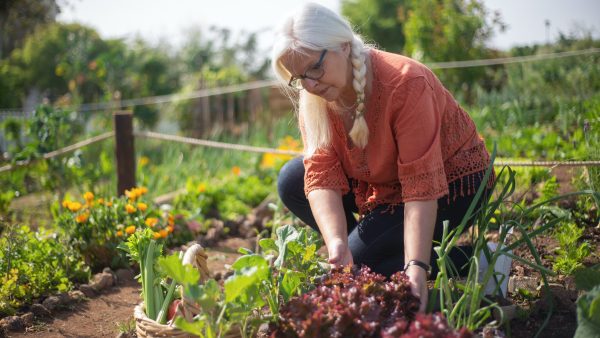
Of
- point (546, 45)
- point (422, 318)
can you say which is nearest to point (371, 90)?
point (422, 318)

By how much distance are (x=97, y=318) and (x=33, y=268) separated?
452 millimetres

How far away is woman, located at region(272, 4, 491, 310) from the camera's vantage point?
6.41ft

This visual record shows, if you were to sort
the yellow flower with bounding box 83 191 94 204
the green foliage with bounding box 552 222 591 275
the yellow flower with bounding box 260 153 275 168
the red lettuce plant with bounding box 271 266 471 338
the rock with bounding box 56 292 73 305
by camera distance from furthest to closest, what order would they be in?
1. the yellow flower with bounding box 260 153 275 168
2. the yellow flower with bounding box 83 191 94 204
3. the rock with bounding box 56 292 73 305
4. the green foliage with bounding box 552 222 591 275
5. the red lettuce plant with bounding box 271 266 471 338

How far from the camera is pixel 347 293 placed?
5.41ft

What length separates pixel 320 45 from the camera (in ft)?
6.52

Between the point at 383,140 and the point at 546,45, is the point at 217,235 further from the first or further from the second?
the point at 546,45

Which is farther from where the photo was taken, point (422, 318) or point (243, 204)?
point (243, 204)

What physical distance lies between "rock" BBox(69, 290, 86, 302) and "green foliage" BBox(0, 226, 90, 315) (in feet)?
0.13

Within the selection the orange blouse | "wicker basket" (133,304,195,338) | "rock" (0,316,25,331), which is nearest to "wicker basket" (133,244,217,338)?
"wicker basket" (133,304,195,338)

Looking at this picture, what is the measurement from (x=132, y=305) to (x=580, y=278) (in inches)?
78.1

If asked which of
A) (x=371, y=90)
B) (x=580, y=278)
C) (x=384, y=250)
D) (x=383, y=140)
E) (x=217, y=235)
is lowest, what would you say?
(x=217, y=235)

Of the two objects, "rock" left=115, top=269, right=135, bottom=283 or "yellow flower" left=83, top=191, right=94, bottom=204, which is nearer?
"rock" left=115, top=269, right=135, bottom=283

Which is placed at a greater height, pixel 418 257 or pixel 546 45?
pixel 546 45

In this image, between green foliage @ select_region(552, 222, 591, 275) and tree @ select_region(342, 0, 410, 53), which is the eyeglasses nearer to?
green foliage @ select_region(552, 222, 591, 275)
